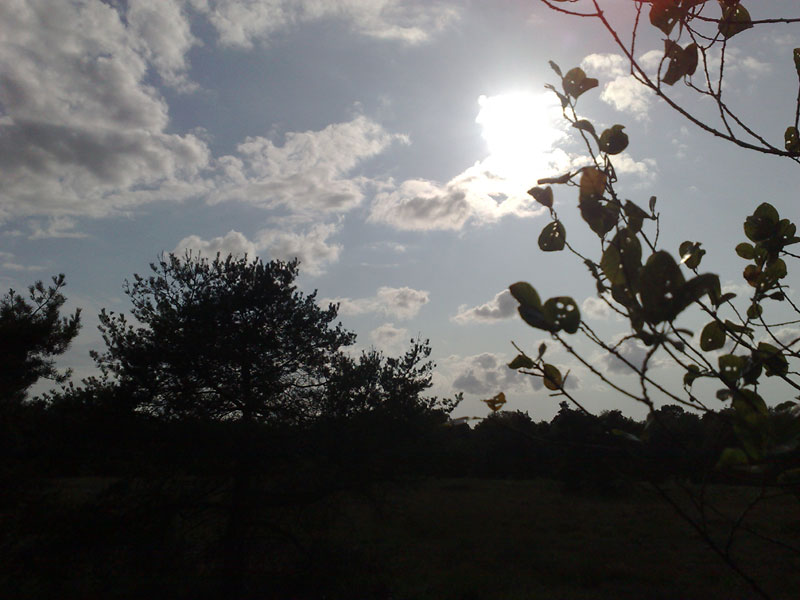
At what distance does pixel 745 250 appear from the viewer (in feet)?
5.35

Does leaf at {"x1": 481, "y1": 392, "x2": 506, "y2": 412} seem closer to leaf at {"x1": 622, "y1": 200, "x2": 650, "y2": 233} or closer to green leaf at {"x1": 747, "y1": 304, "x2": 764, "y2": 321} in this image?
leaf at {"x1": 622, "y1": 200, "x2": 650, "y2": 233}

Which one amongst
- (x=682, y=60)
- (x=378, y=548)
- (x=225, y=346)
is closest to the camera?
(x=682, y=60)

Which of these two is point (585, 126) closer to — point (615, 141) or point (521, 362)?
point (615, 141)

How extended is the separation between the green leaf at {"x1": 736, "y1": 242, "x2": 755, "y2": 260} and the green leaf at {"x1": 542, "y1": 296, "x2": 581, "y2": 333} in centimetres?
118

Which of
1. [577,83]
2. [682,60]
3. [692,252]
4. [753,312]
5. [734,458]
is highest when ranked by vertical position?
[682,60]

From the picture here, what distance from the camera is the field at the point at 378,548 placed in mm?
7500

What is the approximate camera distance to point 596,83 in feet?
3.73

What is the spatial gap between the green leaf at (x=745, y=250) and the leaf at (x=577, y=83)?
2.71 ft

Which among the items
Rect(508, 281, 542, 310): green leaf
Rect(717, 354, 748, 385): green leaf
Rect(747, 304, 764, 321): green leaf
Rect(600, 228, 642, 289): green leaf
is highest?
Rect(747, 304, 764, 321): green leaf

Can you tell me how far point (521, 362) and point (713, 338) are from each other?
42 centimetres

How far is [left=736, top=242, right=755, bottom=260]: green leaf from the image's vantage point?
5.30ft

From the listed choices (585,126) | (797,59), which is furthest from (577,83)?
(797,59)

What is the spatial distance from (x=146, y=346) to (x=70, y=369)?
332cm

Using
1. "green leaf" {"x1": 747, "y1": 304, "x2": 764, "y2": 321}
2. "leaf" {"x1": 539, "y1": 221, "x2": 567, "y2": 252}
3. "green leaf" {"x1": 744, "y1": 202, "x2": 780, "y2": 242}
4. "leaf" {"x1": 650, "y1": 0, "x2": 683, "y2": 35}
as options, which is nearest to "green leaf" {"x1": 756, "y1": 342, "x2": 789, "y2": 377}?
"green leaf" {"x1": 747, "y1": 304, "x2": 764, "y2": 321}
